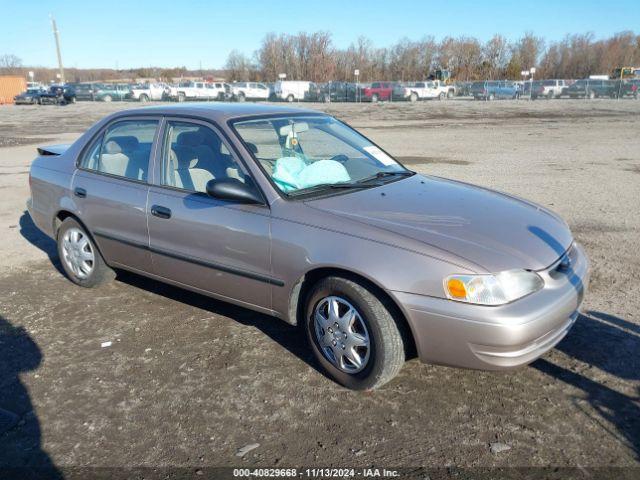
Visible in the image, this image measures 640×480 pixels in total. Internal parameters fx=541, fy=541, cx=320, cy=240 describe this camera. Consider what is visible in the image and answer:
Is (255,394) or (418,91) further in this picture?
(418,91)

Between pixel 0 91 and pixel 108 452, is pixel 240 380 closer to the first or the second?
pixel 108 452

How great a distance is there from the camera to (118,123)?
4750mm

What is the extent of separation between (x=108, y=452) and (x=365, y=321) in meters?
1.54

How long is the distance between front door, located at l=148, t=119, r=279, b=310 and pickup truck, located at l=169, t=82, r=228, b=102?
46982 mm

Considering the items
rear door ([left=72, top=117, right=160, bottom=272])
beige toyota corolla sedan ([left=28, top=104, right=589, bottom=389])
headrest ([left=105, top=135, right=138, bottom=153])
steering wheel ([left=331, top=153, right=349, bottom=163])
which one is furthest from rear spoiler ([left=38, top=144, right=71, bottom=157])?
steering wheel ([left=331, top=153, right=349, bottom=163])

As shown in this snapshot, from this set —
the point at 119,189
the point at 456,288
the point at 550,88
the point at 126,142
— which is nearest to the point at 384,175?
the point at 456,288

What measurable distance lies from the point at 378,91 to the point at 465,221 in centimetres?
4527

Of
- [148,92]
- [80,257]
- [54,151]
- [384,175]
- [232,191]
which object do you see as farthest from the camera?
[148,92]

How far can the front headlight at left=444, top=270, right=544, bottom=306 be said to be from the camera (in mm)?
2846

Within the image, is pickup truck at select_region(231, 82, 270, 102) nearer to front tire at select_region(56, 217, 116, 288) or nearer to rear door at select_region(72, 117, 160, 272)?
front tire at select_region(56, 217, 116, 288)

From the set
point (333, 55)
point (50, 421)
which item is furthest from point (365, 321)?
point (333, 55)

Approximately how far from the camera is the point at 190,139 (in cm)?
412

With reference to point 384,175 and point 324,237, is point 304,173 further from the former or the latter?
point 324,237

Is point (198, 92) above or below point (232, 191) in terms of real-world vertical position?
below
